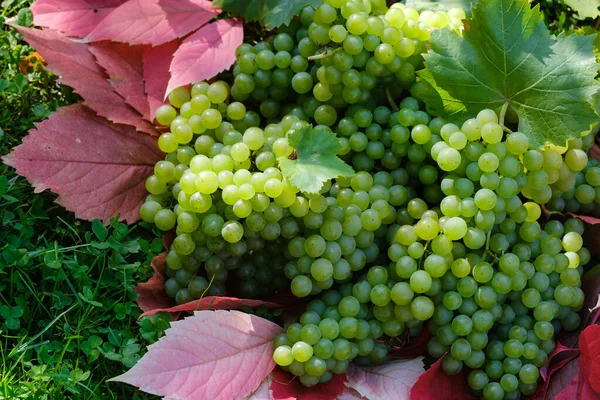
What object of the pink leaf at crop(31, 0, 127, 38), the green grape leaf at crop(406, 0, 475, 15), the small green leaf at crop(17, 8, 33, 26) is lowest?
the small green leaf at crop(17, 8, 33, 26)

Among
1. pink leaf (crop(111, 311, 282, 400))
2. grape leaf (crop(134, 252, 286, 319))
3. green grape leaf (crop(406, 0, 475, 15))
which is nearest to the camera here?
pink leaf (crop(111, 311, 282, 400))

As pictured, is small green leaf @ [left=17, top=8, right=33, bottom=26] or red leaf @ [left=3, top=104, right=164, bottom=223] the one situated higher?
small green leaf @ [left=17, top=8, right=33, bottom=26]

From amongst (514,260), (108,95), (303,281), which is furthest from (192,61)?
(514,260)

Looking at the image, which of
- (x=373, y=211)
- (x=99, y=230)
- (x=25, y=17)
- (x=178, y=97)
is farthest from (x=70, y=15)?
(x=373, y=211)

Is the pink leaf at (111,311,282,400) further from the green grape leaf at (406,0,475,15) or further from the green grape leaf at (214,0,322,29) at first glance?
the green grape leaf at (406,0,475,15)

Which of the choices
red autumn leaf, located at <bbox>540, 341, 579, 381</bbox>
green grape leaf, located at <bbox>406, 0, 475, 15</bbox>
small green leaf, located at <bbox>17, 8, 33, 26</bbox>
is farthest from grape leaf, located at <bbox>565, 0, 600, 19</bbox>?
small green leaf, located at <bbox>17, 8, 33, 26</bbox>

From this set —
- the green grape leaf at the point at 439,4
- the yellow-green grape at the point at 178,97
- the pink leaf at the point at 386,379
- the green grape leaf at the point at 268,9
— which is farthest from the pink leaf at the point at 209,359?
the green grape leaf at the point at 439,4

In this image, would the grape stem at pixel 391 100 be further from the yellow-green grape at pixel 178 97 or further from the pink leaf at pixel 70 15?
the pink leaf at pixel 70 15
